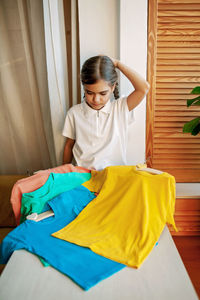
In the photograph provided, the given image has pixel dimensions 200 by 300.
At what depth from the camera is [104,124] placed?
4.56 feet

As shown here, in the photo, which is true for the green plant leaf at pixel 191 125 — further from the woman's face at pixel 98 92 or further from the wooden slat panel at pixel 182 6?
the wooden slat panel at pixel 182 6

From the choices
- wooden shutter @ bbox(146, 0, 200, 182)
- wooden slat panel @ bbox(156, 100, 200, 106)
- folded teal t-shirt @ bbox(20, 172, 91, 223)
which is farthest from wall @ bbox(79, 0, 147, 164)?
folded teal t-shirt @ bbox(20, 172, 91, 223)

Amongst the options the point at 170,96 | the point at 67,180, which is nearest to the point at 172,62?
the point at 170,96

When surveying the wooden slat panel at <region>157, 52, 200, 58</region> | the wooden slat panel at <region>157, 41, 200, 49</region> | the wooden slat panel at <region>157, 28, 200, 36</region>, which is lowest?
the wooden slat panel at <region>157, 52, 200, 58</region>

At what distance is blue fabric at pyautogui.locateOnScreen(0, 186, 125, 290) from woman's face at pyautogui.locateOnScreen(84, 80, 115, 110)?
1.58 ft

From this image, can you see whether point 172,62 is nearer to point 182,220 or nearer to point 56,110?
point 56,110

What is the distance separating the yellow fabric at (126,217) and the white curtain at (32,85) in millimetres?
568

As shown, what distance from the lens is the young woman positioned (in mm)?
1331

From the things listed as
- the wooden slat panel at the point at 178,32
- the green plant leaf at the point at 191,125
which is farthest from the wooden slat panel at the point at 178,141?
the wooden slat panel at the point at 178,32

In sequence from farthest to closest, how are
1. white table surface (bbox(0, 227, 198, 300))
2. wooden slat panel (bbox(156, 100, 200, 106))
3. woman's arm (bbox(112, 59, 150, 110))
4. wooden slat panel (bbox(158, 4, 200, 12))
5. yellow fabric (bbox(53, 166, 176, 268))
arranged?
wooden slat panel (bbox(156, 100, 200, 106)), wooden slat panel (bbox(158, 4, 200, 12)), woman's arm (bbox(112, 59, 150, 110)), yellow fabric (bbox(53, 166, 176, 268)), white table surface (bbox(0, 227, 198, 300))

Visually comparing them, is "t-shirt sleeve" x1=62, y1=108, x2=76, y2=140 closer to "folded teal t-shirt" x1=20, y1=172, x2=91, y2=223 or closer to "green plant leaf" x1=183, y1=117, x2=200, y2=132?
"folded teal t-shirt" x1=20, y1=172, x2=91, y2=223

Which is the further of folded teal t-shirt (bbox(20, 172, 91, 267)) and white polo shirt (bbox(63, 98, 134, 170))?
white polo shirt (bbox(63, 98, 134, 170))

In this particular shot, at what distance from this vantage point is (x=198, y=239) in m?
1.54

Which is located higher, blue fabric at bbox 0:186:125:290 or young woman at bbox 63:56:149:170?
young woman at bbox 63:56:149:170
